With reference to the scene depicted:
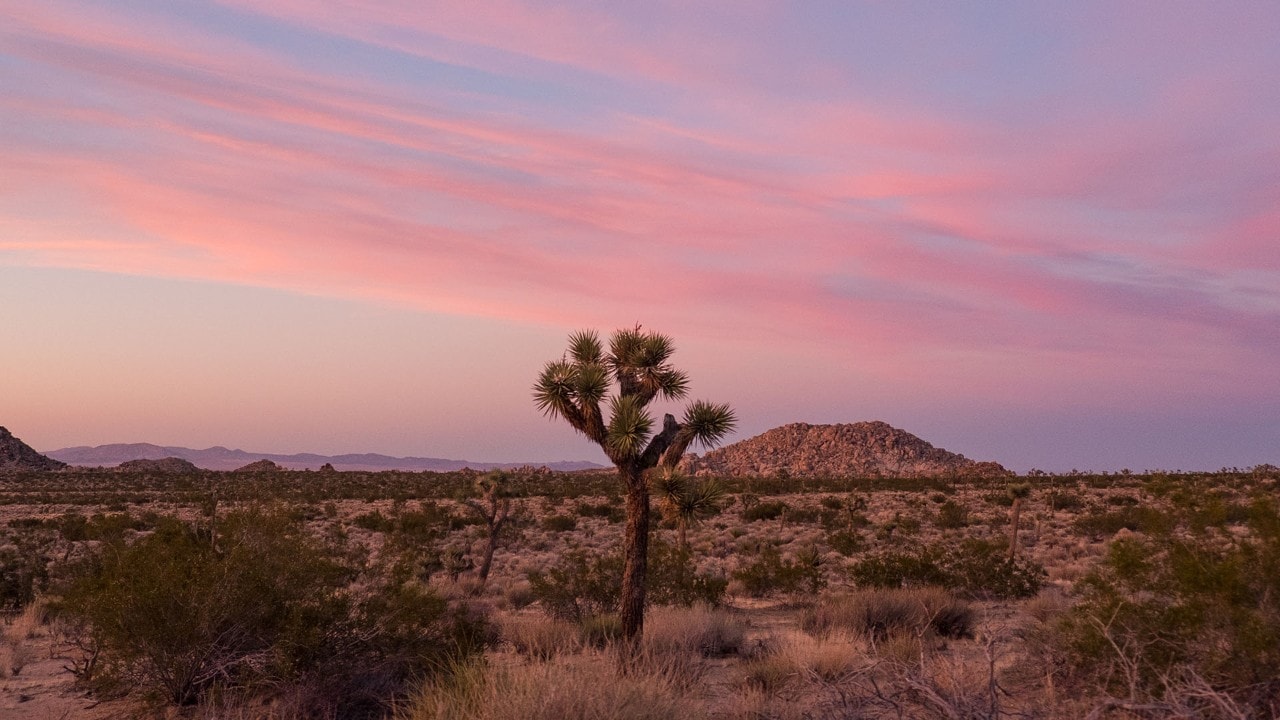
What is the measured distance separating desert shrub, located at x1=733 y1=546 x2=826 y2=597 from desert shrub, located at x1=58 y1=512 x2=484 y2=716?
1071 centimetres

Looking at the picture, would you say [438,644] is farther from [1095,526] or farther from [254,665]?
[1095,526]

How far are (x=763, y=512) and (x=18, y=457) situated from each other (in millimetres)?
116257

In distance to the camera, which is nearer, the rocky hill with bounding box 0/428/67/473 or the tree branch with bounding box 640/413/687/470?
the tree branch with bounding box 640/413/687/470

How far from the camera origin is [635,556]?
40.8 feet

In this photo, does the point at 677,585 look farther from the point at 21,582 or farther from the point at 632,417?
the point at 21,582

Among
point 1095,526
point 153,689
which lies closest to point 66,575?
point 153,689

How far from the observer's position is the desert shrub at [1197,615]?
763 centimetres

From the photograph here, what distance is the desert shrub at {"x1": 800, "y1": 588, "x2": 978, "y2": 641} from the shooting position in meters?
14.8

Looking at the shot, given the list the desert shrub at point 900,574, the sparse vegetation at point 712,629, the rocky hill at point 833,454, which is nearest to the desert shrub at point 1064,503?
the sparse vegetation at point 712,629

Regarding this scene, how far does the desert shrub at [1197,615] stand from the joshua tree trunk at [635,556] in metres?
5.64

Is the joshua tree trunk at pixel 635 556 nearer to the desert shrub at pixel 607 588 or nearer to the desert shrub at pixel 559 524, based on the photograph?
the desert shrub at pixel 607 588

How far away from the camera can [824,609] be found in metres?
15.9

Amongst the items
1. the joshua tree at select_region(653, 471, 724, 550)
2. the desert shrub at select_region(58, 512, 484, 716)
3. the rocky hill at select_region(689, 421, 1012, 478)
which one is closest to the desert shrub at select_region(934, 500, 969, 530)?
the joshua tree at select_region(653, 471, 724, 550)

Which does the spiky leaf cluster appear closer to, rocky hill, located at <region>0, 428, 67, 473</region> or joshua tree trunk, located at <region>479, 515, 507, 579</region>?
joshua tree trunk, located at <region>479, 515, 507, 579</region>
